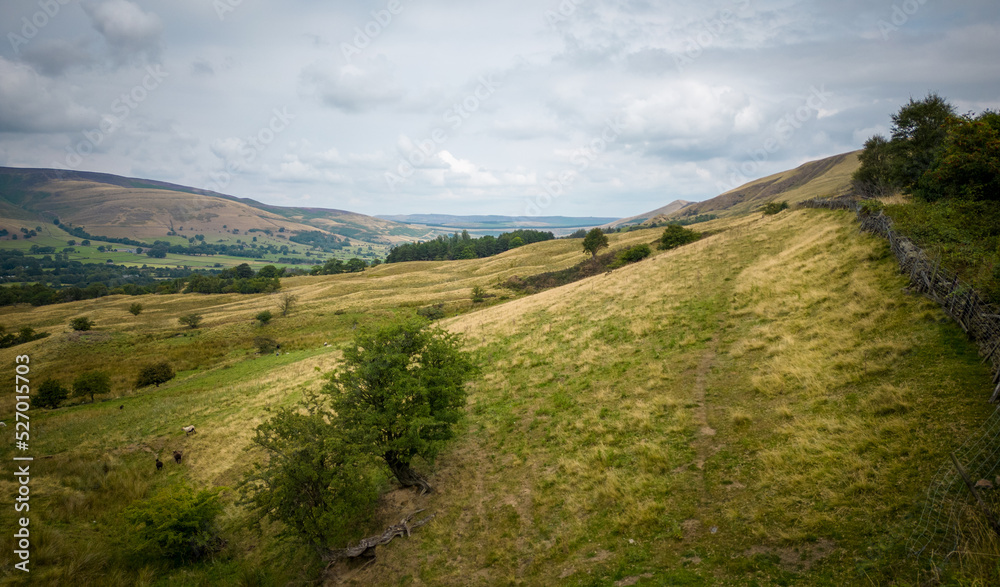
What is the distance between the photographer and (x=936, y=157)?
27.0 m

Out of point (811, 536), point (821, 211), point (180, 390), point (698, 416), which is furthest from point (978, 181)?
point (180, 390)

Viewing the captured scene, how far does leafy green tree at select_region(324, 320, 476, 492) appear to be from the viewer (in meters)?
14.0

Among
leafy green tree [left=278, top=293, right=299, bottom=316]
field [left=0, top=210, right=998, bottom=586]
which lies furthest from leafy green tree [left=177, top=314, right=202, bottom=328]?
field [left=0, top=210, right=998, bottom=586]

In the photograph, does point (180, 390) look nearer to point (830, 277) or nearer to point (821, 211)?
point (830, 277)

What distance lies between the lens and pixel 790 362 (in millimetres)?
14703

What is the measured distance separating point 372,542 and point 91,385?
3645 cm

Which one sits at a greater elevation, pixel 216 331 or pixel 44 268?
pixel 44 268

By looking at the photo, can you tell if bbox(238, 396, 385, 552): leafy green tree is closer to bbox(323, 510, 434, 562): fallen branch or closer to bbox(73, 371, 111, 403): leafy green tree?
bbox(323, 510, 434, 562): fallen branch

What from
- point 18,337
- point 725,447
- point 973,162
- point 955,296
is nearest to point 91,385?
point 725,447

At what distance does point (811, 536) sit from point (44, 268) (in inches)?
11601

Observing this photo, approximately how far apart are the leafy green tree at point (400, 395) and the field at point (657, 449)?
247 cm

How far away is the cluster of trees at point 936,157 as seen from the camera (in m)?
21.5

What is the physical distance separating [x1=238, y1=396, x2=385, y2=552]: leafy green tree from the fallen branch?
1.46ft

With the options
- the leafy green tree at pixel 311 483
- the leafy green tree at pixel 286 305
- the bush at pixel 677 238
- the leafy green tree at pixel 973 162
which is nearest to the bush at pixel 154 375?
the leafy green tree at pixel 286 305
